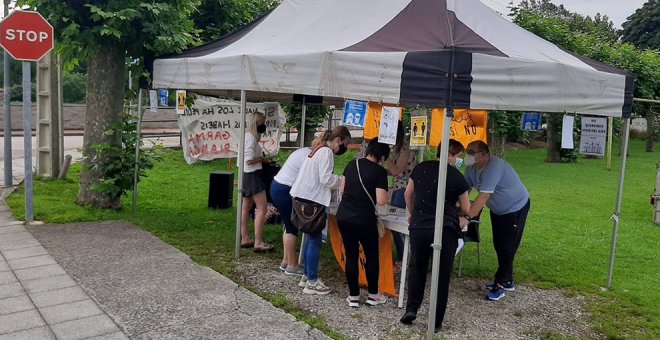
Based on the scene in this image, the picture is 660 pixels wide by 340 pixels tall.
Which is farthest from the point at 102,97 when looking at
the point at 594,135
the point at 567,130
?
the point at 594,135

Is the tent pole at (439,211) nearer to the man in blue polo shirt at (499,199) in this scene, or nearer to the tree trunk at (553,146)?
the man in blue polo shirt at (499,199)

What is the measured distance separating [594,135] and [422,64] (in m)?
2.72

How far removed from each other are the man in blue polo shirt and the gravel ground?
28 cm

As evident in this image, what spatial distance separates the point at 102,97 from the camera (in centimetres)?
841

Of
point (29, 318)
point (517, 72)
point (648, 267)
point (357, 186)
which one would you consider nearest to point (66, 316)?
point (29, 318)

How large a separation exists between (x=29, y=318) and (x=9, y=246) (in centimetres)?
256

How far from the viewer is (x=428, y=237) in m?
4.55

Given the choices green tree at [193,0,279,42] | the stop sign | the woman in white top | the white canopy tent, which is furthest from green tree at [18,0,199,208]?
the woman in white top

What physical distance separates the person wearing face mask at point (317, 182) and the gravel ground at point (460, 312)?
0.22 meters

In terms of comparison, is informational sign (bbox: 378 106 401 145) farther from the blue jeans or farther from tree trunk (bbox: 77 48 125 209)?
tree trunk (bbox: 77 48 125 209)

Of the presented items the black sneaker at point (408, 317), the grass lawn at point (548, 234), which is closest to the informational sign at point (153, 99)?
the grass lawn at point (548, 234)

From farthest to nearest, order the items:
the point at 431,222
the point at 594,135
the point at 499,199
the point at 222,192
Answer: the point at 222,192 < the point at 594,135 < the point at 499,199 < the point at 431,222

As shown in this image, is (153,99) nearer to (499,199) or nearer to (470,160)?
(470,160)

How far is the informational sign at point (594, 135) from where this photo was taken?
5941 mm
